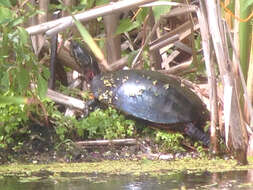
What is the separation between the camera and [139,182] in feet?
10.6

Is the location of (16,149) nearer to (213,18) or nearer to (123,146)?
(123,146)

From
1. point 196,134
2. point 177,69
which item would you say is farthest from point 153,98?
point 177,69

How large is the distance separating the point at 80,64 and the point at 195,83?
3.29ft

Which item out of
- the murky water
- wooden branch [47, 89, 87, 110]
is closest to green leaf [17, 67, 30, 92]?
the murky water

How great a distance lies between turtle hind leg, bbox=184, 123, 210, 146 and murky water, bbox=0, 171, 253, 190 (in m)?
0.86

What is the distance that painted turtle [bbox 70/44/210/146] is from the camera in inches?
178

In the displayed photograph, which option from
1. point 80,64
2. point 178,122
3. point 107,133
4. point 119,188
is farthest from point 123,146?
point 119,188

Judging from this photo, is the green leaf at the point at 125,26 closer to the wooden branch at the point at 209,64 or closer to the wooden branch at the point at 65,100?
the wooden branch at the point at 65,100

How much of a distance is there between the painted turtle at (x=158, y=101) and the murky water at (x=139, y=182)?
1019 mm

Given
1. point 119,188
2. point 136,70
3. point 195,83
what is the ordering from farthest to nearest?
1. point 195,83
2. point 136,70
3. point 119,188

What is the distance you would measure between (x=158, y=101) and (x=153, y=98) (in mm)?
49

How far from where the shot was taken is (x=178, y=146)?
4430mm

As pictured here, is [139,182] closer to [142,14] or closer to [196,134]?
[196,134]

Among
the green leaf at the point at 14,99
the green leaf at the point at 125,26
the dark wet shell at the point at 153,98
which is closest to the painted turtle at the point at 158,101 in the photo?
the dark wet shell at the point at 153,98
